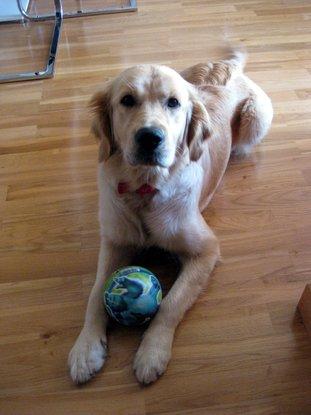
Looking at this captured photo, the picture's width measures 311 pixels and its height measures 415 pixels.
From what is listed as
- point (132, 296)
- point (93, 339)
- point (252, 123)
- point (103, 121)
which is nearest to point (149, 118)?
point (103, 121)

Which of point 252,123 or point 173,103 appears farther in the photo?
point 252,123

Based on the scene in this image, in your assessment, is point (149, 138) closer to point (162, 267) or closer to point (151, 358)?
point (162, 267)

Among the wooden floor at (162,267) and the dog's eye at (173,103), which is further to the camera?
the dog's eye at (173,103)

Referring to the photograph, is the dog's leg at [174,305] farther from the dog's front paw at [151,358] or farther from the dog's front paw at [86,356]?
the dog's front paw at [86,356]

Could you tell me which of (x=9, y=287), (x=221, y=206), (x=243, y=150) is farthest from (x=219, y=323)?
(x=243, y=150)

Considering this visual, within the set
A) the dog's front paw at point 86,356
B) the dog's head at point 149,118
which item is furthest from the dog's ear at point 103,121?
the dog's front paw at point 86,356

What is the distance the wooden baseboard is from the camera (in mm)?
1407

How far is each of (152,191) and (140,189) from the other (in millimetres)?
47

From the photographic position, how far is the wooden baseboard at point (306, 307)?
141cm

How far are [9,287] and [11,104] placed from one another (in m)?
1.52

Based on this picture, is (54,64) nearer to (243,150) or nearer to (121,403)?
(243,150)

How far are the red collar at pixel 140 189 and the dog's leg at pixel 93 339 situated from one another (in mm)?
289

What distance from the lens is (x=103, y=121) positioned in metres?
1.53

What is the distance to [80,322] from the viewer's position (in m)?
1.49
